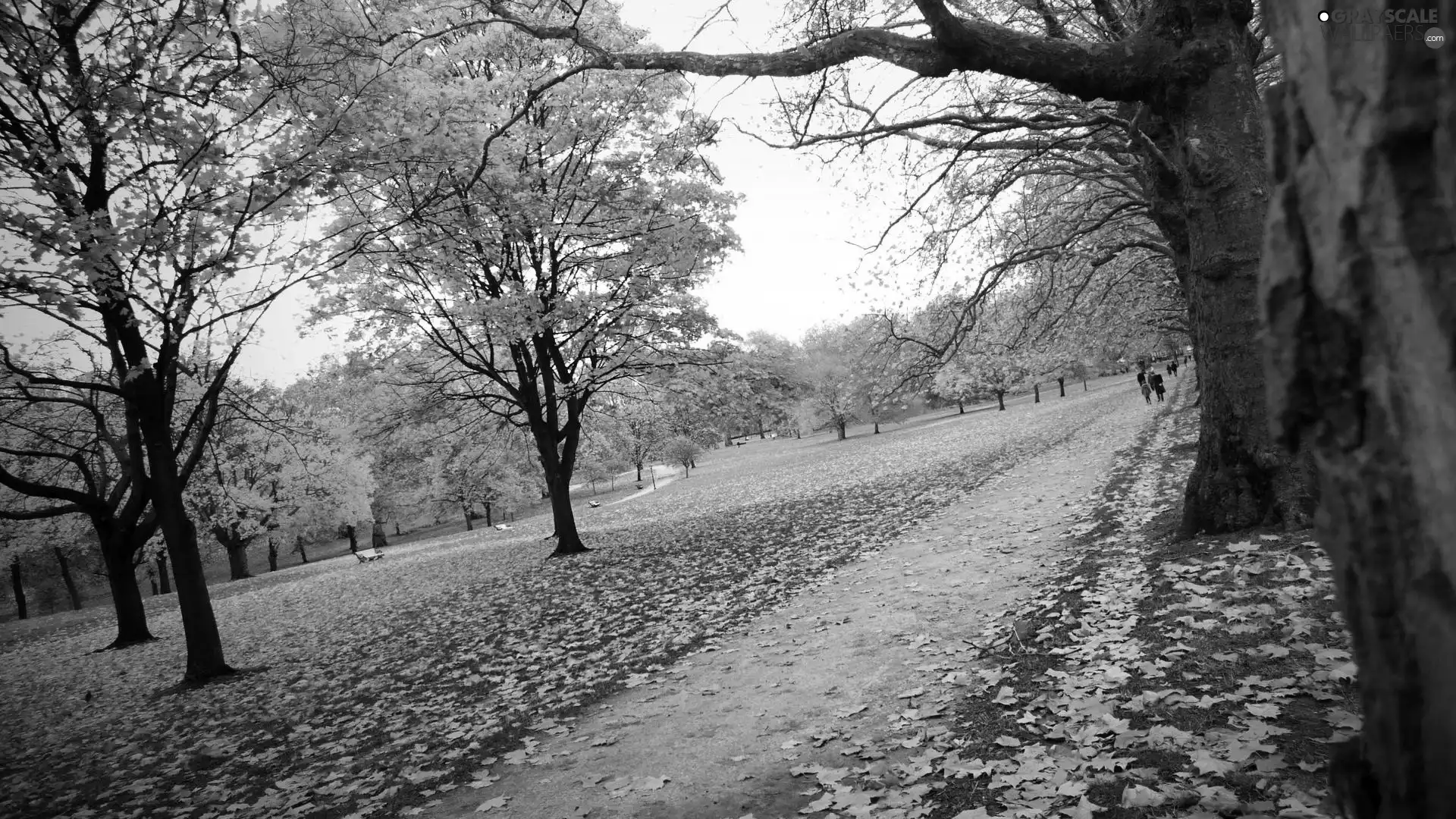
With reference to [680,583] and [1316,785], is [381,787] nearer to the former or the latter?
[1316,785]

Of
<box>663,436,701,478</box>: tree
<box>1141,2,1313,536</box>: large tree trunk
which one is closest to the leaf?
<box>1141,2,1313,536</box>: large tree trunk

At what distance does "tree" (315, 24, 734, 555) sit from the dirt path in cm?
807

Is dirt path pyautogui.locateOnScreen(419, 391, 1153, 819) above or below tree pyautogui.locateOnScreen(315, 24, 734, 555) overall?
below

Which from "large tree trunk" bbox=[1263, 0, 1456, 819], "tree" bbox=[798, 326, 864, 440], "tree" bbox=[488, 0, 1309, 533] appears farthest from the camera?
"tree" bbox=[798, 326, 864, 440]

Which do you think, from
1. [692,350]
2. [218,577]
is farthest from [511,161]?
[218,577]

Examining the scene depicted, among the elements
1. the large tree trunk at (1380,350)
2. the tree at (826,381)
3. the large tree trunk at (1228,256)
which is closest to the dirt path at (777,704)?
the large tree trunk at (1228,256)

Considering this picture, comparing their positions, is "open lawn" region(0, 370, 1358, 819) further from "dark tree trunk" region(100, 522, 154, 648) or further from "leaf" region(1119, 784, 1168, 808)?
"dark tree trunk" region(100, 522, 154, 648)

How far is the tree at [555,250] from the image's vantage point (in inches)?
525

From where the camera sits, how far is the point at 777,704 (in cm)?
560

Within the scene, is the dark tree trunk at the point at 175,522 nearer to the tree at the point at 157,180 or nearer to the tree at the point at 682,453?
the tree at the point at 157,180

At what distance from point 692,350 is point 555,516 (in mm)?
5424

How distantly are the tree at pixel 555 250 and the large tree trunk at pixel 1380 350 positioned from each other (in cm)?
1173

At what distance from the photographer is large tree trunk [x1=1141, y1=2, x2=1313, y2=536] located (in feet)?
19.6

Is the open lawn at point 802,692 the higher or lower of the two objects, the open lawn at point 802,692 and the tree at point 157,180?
the lower
